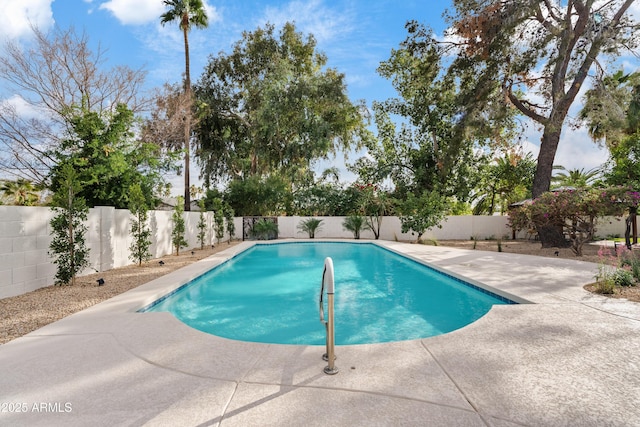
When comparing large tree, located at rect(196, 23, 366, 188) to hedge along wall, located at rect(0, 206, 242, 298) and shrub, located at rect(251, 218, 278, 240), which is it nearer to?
shrub, located at rect(251, 218, 278, 240)

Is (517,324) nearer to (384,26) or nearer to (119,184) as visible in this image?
(119,184)

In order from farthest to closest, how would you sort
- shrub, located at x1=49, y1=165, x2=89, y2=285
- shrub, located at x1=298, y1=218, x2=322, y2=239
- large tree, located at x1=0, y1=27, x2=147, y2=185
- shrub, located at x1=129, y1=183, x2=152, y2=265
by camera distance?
1. shrub, located at x1=298, y1=218, x2=322, y2=239
2. large tree, located at x1=0, y1=27, x2=147, y2=185
3. shrub, located at x1=129, y1=183, x2=152, y2=265
4. shrub, located at x1=49, y1=165, x2=89, y2=285

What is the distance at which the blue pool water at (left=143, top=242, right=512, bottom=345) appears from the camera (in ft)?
15.3

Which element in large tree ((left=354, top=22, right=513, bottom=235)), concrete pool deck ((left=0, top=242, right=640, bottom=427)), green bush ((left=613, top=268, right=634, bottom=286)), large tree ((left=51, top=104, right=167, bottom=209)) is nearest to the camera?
concrete pool deck ((left=0, top=242, right=640, bottom=427))

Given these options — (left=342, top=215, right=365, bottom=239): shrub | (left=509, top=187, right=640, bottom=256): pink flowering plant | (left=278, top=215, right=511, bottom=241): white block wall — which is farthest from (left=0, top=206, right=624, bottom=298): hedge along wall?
(left=278, top=215, right=511, bottom=241): white block wall

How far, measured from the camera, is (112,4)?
11.0 metres

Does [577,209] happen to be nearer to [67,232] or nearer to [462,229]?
[462,229]

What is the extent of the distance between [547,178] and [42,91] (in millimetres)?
18652

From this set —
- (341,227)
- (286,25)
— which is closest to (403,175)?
(341,227)

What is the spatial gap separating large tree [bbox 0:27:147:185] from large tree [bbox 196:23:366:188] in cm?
646

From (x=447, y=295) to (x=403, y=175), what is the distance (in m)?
15.4

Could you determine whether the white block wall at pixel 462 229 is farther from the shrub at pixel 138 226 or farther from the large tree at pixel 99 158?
the large tree at pixel 99 158

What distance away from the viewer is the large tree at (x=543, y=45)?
11.0 metres

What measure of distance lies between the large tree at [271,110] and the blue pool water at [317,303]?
34.9ft
